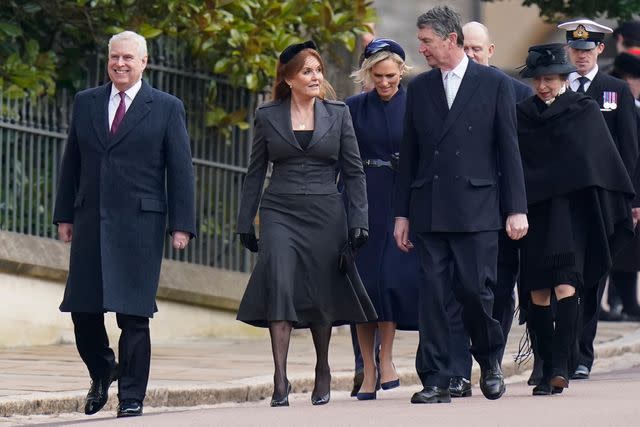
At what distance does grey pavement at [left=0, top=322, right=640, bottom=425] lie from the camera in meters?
10.8

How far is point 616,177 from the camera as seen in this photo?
11227mm

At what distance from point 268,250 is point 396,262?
118 cm

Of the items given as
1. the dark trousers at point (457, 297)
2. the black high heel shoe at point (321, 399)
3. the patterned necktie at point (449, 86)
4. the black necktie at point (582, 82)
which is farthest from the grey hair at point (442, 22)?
the black necktie at point (582, 82)

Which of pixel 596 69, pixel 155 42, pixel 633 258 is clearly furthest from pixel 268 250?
pixel 155 42

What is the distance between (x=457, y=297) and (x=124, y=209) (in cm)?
172

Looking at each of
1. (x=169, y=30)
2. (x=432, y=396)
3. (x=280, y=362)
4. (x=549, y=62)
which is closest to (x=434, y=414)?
(x=432, y=396)

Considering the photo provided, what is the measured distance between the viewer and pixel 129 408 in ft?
33.2

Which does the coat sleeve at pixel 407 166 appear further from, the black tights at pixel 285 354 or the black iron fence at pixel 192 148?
the black iron fence at pixel 192 148

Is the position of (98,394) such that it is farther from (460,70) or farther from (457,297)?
(460,70)

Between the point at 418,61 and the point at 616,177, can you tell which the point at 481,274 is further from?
the point at 418,61

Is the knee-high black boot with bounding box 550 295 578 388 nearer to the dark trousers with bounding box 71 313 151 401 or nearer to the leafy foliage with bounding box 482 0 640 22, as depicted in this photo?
the dark trousers with bounding box 71 313 151 401

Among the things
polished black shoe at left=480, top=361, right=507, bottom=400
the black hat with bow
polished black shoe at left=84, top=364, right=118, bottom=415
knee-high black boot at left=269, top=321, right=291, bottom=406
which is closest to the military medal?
the black hat with bow

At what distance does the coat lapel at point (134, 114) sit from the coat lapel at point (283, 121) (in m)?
0.73

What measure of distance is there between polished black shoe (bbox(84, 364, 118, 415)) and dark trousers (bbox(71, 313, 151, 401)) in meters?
0.03
